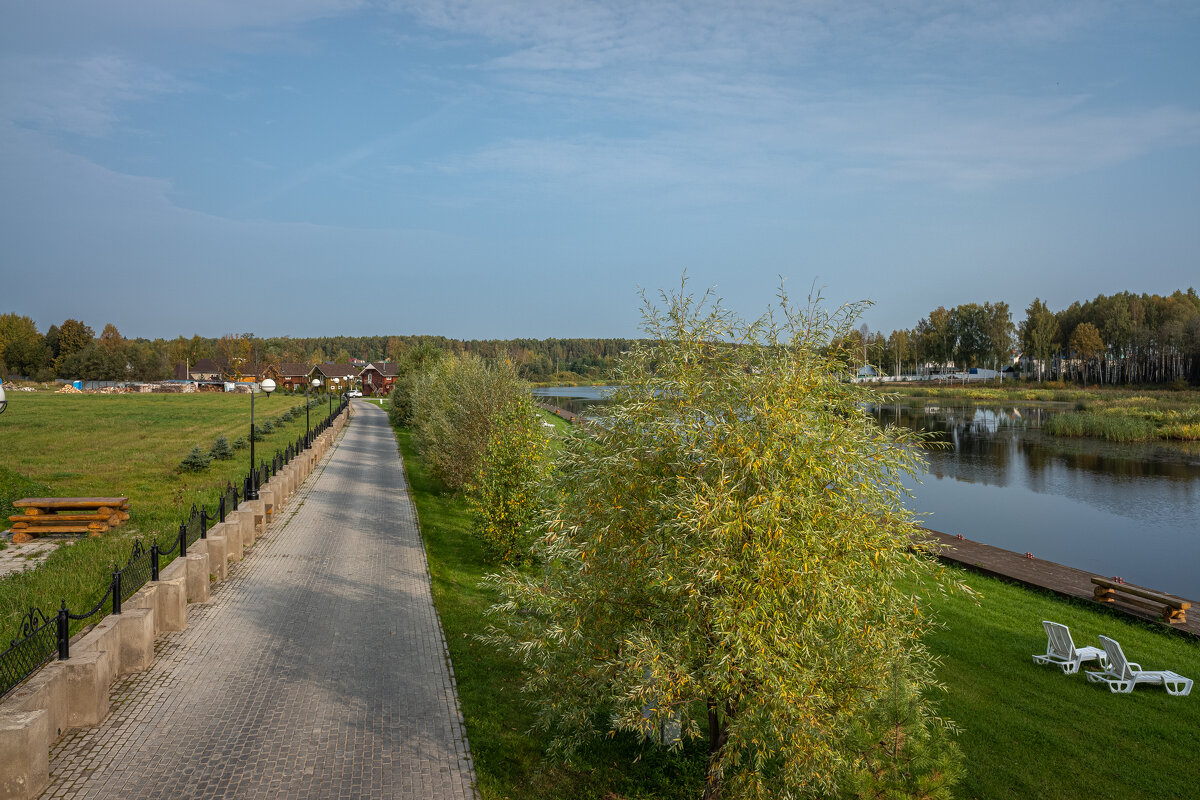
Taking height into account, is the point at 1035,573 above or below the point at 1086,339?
below

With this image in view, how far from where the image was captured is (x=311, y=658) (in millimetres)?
10133

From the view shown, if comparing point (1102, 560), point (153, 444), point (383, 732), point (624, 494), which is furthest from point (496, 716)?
point (153, 444)

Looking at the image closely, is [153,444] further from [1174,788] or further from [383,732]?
[1174,788]

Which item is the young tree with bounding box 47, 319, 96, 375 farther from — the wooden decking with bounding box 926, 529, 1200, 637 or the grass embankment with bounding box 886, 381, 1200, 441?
the wooden decking with bounding box 926, 529, 1200, 637

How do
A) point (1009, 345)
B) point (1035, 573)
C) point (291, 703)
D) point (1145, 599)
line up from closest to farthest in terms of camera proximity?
point (291, 703) → point (1145, 599) → point (1035, 573) → point (1009, 345)

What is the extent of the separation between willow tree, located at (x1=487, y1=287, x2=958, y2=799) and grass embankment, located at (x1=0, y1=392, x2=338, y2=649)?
785 cm

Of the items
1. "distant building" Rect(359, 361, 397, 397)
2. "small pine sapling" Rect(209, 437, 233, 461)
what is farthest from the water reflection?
"distant building" Rect(359, 361, 397, 397)

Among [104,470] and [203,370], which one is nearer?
[104,470]

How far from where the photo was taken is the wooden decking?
14408mm

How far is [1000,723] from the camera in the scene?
9.66 m

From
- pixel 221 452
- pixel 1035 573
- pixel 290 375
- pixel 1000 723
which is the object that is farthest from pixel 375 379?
pixel 1000 723

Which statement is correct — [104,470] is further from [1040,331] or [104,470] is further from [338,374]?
[1040,331]

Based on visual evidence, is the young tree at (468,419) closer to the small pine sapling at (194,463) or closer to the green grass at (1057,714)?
the small pine sapling at (194,463)

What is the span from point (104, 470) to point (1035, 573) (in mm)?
28683
